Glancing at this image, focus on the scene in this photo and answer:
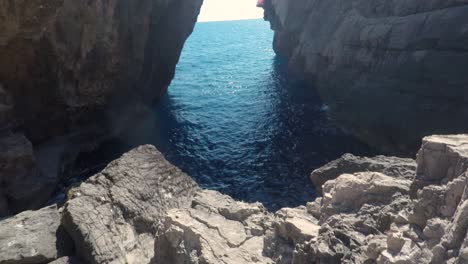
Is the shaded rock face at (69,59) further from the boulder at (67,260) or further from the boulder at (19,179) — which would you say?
the boulder at (67,260)

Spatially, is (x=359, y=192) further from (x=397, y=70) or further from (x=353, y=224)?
(x=397, y=70)

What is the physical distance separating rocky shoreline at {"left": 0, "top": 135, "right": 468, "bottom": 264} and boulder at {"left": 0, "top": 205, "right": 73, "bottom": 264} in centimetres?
4

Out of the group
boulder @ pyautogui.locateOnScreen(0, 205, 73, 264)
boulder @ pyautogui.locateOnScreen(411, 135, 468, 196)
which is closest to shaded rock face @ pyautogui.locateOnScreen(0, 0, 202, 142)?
boulder @ pyautogui.locateOnScreen(0, 205, 73, 264)

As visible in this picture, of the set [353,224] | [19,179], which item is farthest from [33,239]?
[353,224]

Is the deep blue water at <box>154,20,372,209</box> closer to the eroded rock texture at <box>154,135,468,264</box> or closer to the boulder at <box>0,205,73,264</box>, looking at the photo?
the eroded rock texture at <box>154,135,468,264</box>

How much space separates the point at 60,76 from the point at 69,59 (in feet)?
4.92

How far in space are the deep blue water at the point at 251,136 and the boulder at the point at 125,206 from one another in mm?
8685

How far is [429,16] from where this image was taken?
27203mm

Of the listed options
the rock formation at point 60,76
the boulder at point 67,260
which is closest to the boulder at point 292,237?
the boulder at point 67,260

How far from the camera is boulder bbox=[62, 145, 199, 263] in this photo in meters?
12.8

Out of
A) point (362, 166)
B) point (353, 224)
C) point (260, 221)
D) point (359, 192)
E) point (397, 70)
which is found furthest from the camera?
point (397, 70)

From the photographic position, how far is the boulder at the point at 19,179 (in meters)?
20.7

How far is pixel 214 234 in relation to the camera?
11344 mm

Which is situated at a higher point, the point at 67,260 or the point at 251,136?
the point at 67,260
